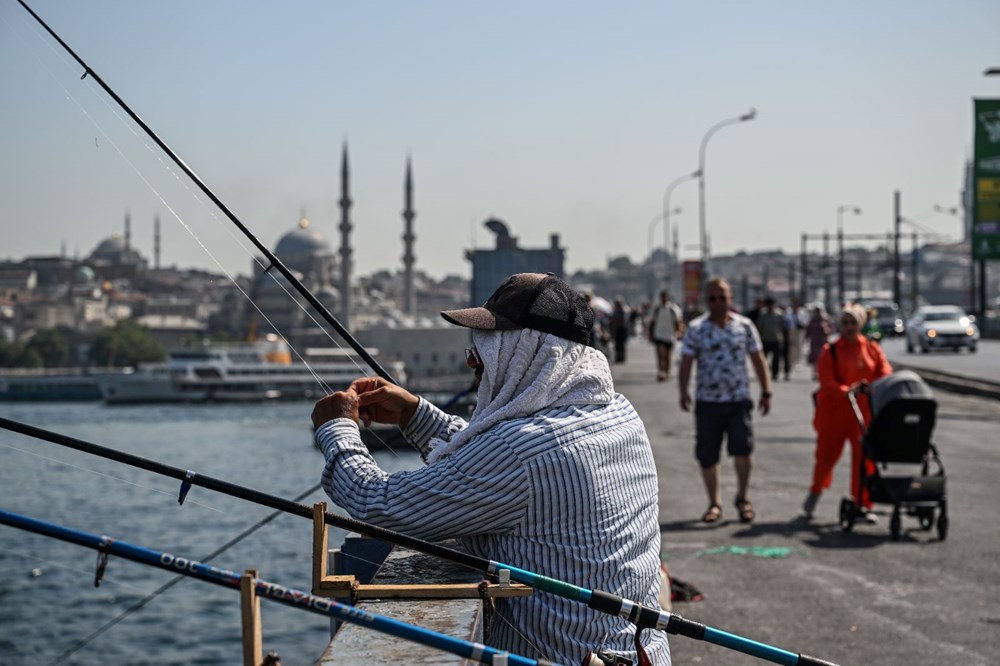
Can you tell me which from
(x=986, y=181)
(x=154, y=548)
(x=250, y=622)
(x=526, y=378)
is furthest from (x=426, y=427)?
(x=986, y=181)

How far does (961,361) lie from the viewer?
3666 cm

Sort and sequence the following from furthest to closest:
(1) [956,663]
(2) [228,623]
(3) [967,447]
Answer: (2) [228,623] < (3) [967,447] < (1) [956,663]

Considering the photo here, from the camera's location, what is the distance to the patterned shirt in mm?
10109

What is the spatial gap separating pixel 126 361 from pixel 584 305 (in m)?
140

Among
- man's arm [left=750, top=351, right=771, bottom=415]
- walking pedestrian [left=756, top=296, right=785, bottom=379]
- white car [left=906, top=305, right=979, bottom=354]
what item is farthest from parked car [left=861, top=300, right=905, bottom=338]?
man's arm [left=750, top=351, right=771, bottom=415]

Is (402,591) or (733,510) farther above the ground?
(402,591)

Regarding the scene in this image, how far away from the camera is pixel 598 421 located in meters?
3.12

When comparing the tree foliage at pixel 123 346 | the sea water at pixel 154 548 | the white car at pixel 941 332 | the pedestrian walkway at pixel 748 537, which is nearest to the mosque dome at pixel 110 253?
the tree foliage at pixel 123 346

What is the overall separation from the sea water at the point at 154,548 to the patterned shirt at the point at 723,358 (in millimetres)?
2692

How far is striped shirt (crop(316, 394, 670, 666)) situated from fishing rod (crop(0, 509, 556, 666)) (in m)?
0.60

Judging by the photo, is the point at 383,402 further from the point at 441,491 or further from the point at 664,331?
the point at 664,331

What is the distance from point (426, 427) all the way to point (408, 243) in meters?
156

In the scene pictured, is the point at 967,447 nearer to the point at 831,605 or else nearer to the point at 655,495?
the point at 831,605

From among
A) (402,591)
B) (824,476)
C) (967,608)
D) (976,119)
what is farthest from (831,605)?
(976,119)
